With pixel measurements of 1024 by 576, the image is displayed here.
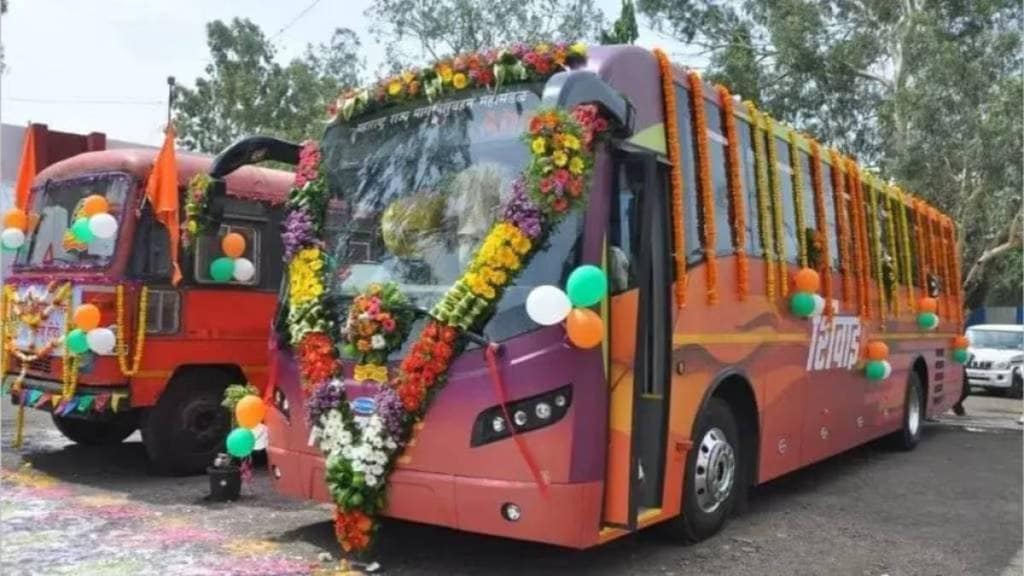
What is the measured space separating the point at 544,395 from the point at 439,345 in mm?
612

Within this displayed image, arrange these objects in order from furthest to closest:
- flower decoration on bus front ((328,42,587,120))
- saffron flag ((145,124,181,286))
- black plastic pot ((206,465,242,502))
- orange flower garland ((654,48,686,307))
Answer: saffron flag ((145,124,181,286)) → black plastic pot ((206,465,242,502)) → orange flower garland ((654,48,686,307)) → flower decoration on bus front ((328,42,587,120))

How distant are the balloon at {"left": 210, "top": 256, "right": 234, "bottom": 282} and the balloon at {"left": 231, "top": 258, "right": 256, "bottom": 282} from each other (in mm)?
33

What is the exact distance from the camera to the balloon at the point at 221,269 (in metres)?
8.58

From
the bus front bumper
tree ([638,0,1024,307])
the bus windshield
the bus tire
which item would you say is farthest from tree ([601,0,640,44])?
tree ([638,0,1024,307])

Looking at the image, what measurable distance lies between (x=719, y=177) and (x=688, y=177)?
546mm

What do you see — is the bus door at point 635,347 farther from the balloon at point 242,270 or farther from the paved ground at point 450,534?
the balloon at point 242,270

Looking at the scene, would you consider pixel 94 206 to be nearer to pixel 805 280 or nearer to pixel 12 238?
pixel 12 238

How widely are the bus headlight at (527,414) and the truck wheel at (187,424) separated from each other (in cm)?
436

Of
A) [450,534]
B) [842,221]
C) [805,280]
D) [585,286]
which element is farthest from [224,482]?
[842,221]

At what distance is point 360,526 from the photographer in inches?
207

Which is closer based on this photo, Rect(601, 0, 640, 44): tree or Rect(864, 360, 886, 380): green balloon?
Rect(601, 0, 640, 44): tree

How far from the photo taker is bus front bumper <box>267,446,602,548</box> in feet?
15.8

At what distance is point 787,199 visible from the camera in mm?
7633

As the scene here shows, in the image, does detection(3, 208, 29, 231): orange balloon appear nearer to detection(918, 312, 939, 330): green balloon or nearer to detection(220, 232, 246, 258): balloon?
detection(220, 232, 246, 258): balloon
